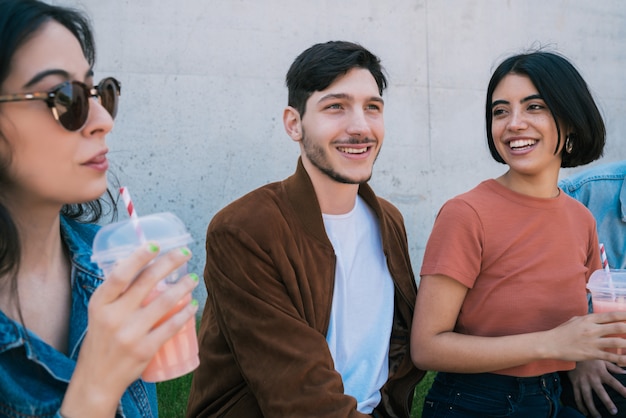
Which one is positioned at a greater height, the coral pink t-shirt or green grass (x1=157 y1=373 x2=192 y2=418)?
the coral pink t-shirt

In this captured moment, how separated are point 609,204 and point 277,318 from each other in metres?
1.85

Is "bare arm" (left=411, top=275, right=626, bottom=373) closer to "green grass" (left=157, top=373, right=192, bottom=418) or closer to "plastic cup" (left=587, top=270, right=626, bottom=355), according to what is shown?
"plastic cup" (left=587, top=270, right=626, bottom=355)

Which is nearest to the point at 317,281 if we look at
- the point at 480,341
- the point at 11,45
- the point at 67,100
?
the point at 480,341

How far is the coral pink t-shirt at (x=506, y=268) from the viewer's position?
229 centimetres

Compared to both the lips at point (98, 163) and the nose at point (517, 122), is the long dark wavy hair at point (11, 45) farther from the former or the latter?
the nose at point (517, 122)

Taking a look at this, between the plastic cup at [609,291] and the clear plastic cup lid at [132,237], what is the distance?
151cm

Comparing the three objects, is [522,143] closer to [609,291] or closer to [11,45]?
[609,291]

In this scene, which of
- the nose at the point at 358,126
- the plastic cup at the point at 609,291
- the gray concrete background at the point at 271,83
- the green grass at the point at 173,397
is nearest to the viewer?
the plastic cup at the point at 609,291

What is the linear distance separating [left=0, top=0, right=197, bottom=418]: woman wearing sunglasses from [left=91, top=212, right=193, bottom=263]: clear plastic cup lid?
0.08 m

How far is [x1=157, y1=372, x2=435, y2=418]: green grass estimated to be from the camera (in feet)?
10.9

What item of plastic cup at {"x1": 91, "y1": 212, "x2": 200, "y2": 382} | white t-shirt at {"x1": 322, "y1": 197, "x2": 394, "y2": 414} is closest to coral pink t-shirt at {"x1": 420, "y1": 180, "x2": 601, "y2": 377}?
white t-shirt at {"x1": 322, "y1": 197, "x2": 394, "y2": 414}

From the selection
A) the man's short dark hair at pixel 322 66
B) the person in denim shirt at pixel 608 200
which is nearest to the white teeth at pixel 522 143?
the man's short dark hair at pixel 322 66

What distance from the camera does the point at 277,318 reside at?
6.80 feet

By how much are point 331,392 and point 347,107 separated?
3.52 feet
